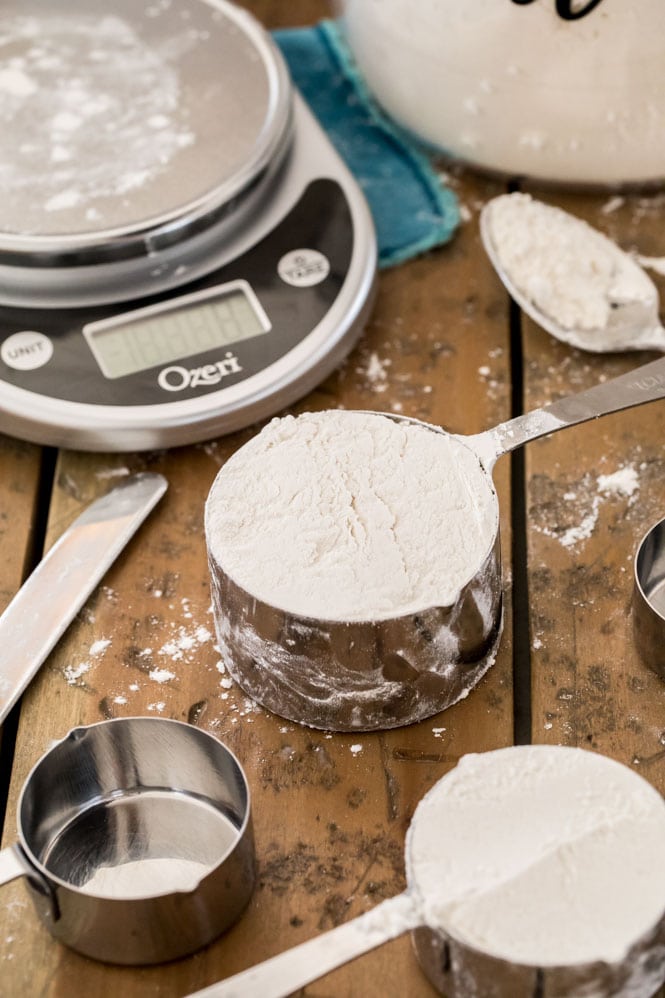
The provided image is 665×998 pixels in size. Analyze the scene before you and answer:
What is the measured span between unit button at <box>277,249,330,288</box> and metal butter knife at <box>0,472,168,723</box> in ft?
0.56

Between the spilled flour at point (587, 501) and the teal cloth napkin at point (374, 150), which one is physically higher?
the teal cloth napkin at point (374, 150)

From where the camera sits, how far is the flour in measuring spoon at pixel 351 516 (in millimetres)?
608

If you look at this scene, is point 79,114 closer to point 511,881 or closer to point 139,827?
point 139,827

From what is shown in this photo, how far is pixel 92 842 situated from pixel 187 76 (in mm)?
571

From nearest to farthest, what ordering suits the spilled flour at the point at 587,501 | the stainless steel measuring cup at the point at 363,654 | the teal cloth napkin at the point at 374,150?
the stainless steel measuring cup at the point at 363,654 → the spilled flour at the point at 587,501 → the teal cloth napkin at the point at 374,150

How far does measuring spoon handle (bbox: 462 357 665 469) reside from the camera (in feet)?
2.27

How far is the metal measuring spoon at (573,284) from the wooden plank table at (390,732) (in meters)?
0.02

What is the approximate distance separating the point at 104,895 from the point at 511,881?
0.57 feet

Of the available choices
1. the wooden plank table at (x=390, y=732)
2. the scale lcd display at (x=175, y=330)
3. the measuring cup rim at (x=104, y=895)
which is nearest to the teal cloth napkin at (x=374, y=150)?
the wooden plank table at (x=390, y=732)

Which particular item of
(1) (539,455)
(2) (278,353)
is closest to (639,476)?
(1) (539,455)

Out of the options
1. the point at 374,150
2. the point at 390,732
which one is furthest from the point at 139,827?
the point at 374,150

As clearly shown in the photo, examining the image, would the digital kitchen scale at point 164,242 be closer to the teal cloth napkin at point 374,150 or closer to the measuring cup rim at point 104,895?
the teal cloth napkin at point 374,150

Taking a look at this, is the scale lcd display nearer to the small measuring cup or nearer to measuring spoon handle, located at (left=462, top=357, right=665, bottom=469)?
measuring spoon handle, located at (left=462, top=357, right=665, bottom=469)

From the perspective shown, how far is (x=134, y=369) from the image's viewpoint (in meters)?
0.80
